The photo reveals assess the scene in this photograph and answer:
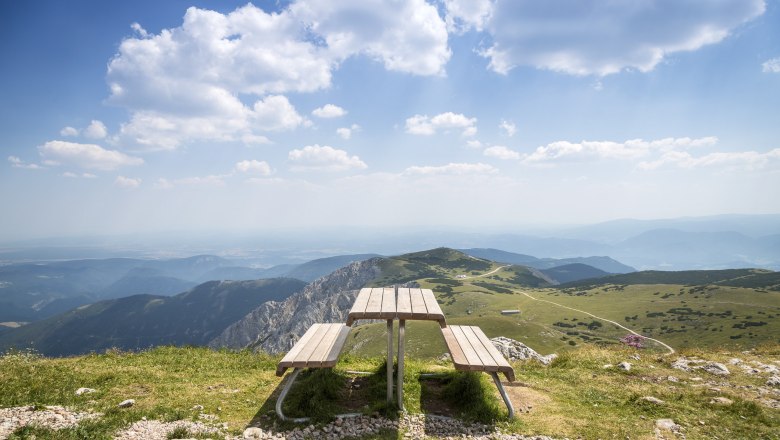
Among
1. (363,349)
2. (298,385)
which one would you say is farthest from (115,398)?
(363,349)

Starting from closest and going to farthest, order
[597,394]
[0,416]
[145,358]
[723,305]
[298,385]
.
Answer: [0,416], [298,385], [597,394], [145,358], [723,305]

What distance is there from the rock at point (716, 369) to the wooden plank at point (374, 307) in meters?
12.9

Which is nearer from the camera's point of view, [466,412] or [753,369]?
[466,412]

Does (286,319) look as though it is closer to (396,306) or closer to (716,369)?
(716,369)

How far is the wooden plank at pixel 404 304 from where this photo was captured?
9366 mm

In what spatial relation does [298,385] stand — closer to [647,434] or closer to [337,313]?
[647,434]

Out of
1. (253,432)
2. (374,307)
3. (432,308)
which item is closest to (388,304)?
(374,307)

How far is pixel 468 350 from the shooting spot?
1034cm

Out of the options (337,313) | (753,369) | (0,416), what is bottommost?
Result: (337,313)

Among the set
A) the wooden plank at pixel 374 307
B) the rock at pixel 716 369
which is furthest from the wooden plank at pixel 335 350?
the rock at pixel 716 369

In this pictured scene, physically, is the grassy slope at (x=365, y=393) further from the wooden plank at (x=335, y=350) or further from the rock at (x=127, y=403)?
the wooden plank at (x=335, y=350)

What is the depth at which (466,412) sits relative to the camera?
31.9ft

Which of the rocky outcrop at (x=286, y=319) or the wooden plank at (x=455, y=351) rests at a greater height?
the wooden plank at (x=455, y=351)

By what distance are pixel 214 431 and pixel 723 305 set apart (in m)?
177
